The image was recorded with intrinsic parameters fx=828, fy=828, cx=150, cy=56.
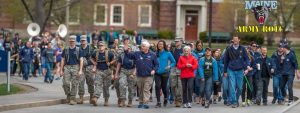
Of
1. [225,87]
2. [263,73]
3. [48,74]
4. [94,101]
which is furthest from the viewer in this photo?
[48,74]

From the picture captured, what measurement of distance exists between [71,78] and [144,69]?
6.76 feet

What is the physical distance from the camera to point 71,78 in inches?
885

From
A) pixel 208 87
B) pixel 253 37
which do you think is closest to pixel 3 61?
pixel 208 87

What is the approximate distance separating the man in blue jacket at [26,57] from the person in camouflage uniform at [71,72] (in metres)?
10.5

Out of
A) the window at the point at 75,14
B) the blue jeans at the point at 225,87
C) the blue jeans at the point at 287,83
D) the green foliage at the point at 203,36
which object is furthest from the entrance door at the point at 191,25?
the blue jeans at the point at 225,87

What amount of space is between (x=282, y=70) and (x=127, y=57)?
472cm

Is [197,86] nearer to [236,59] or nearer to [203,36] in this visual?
[236,59]

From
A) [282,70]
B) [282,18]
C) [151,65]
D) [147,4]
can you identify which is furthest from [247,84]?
[147,4]

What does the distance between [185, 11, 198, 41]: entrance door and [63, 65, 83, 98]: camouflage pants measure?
4587 centimetres

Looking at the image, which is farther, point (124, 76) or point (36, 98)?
point (36, 98)

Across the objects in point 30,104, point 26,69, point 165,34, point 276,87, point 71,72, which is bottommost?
point 30,104

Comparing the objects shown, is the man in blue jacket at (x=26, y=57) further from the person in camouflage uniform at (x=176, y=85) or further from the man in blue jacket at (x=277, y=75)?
the man in blue jacket at (x=277, y=75)

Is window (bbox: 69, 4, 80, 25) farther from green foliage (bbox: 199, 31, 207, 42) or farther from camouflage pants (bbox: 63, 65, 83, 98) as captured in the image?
camouflage pants (bbox: 63, 65, 83, 98)

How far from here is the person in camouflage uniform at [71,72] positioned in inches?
880
